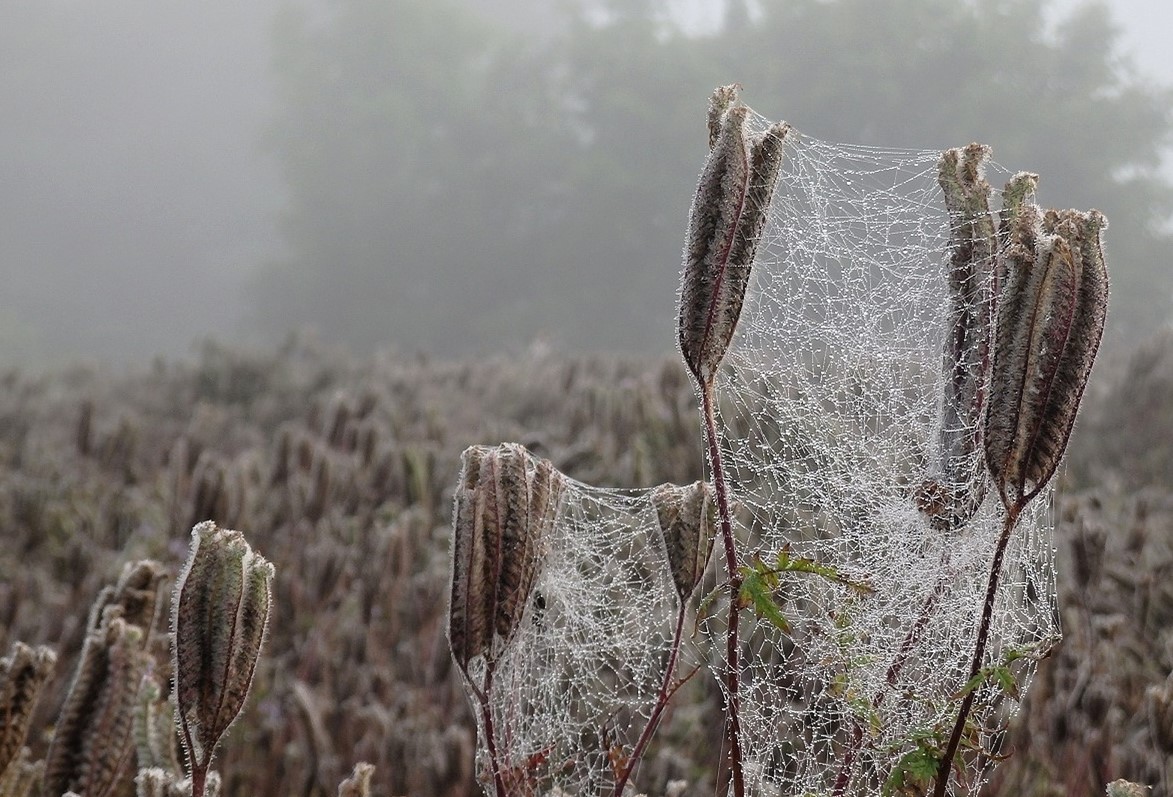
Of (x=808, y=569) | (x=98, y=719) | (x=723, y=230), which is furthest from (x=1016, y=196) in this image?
(x=98, y=719)

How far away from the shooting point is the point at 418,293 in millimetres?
36281

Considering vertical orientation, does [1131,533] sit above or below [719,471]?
above

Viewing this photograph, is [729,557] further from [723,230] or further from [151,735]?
[151,735]

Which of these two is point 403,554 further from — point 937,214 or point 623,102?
point 623,102

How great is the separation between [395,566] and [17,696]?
1824 mm

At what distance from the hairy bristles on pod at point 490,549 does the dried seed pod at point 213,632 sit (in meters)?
0.15

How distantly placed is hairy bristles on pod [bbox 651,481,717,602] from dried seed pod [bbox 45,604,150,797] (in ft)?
1.72

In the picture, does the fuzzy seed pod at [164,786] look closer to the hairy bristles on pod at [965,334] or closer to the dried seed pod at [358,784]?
the dried seed pod at [358,784]

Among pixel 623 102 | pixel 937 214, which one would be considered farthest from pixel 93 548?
pixel 623 102

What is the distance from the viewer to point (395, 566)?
110 inches

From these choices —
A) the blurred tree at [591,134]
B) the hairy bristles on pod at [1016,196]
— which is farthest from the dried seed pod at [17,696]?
the blurred tree at [591,134]

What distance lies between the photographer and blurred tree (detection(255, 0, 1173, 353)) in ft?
87.5

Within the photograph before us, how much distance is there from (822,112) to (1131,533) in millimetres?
25816

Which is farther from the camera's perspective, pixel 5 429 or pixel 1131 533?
pixel 5 429
